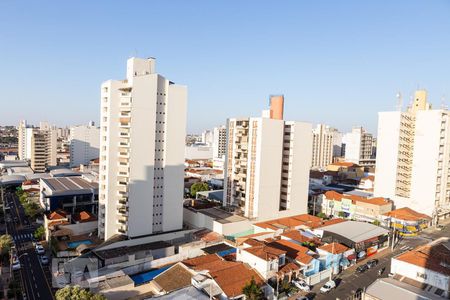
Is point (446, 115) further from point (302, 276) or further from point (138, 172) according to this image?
point (138, 172)

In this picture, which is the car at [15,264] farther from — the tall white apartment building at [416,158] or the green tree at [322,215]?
the tall white apartment building at [416,158]

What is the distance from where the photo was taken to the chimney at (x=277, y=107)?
58719 millimetres

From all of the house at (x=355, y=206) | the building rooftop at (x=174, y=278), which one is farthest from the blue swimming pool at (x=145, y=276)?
the house at (x=355, y=206)

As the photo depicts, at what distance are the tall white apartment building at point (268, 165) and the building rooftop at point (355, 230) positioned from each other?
9.87 metres

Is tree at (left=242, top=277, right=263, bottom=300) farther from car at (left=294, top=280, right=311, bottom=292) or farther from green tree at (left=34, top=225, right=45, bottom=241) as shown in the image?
green tree at (left=34, top=225, right=45, bottom=241)

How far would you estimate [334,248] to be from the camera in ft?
134

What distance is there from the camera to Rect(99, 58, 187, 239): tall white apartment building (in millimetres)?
45125

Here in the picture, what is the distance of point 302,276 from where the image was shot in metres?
37.0

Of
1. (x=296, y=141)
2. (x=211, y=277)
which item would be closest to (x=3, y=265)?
(x=211, y=277)

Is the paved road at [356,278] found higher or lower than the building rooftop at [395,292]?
lower

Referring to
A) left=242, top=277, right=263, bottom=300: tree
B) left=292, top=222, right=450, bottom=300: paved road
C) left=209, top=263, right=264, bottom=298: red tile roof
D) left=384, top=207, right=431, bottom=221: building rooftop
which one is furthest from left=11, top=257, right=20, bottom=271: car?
left=384, top=207, right=431, bottom=221: building rooftop

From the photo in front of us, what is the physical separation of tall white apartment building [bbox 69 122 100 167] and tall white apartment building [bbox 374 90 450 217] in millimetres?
110412

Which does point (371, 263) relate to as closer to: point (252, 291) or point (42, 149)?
point (252, 291)

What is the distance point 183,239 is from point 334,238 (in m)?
20.9
